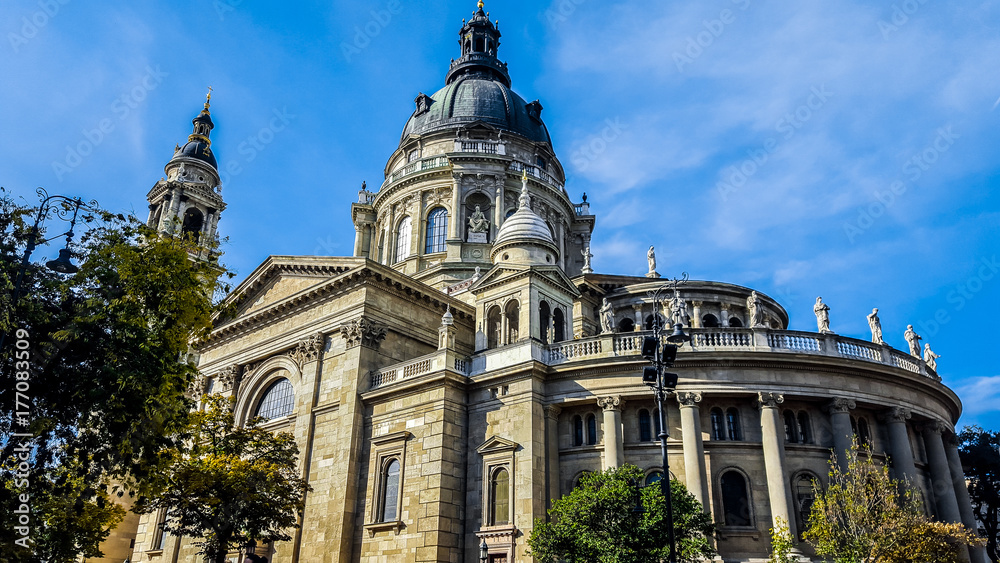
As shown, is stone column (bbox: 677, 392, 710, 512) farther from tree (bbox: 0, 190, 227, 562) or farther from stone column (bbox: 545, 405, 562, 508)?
tree (bbox: 0, 190, 227, 562)

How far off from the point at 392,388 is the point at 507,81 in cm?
3866

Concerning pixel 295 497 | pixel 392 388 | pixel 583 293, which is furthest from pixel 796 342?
pixel 295 497

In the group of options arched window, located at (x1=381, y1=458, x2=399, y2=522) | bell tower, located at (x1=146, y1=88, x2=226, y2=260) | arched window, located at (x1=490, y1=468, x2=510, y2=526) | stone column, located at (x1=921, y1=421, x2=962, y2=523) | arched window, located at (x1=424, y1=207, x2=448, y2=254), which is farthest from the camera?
bell tower, located at (x1=146, y1=88, x2=226, y2=260)

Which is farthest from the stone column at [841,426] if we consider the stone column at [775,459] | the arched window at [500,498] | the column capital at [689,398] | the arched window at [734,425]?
the arched window at [500,498]

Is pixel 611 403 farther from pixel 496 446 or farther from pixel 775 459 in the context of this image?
pixel 775 459

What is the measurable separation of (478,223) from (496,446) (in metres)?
23.0

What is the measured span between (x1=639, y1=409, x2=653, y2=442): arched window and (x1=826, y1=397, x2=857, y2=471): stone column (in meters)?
6.42

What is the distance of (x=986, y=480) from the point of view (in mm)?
46688

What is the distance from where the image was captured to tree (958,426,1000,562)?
45.9 m

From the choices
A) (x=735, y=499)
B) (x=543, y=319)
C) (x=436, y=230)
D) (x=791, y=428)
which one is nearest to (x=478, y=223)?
(x=436, y=230)

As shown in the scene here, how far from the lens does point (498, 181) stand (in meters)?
50.0

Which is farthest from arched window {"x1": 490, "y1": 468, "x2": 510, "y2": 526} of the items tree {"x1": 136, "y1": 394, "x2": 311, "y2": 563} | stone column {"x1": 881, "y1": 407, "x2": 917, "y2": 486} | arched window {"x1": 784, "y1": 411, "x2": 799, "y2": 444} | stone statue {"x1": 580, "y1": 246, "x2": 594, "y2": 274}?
stone statue {"x1": 580, "y1": 246, "x2": 594, "y2": 274}

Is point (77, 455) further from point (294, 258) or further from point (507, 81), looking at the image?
point (507, 81)

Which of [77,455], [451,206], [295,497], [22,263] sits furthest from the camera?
[451,206]
